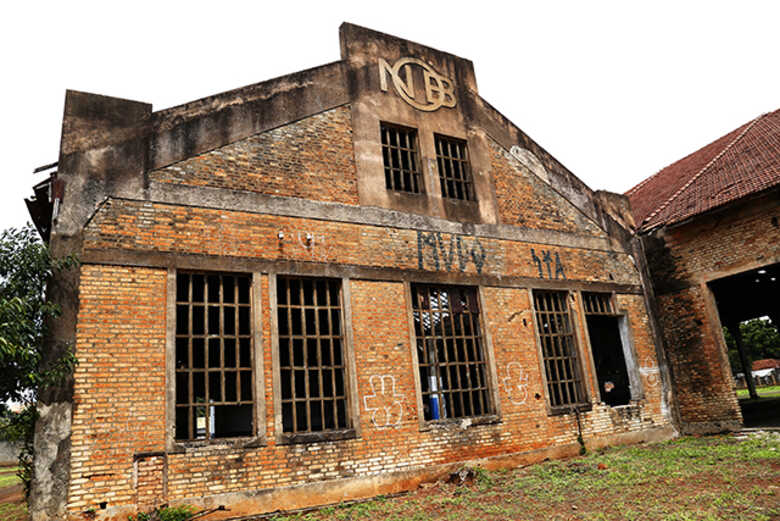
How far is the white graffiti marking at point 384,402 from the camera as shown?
8.41 m

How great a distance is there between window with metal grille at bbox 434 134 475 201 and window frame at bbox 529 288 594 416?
98.4 inches

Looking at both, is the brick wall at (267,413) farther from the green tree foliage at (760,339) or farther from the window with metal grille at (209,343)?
the green tree foliage at (760,339)

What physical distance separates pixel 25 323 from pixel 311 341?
392 cm

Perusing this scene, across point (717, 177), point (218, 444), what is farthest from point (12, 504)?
point (717, 177)

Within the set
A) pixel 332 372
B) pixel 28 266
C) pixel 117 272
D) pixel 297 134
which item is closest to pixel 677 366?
pixel 332 372

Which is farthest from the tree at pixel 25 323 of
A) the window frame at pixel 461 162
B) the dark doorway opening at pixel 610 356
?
the dark doorway opening at pixel 610 356

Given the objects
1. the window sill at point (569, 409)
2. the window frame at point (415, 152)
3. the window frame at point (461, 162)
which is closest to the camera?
the window frame at point (415, 152)

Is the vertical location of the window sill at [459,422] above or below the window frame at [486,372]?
below

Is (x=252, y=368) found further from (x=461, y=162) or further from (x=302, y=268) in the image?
(x=461, y=162)

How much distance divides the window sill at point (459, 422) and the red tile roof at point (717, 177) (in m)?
6.80

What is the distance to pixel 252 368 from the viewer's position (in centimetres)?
775

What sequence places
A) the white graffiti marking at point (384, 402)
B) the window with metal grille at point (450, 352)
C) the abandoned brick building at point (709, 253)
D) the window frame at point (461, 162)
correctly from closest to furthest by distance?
the white graffiti marking at point (384, 402) < the window with metal grille at point (450, 352) < the window frame at point (461, 162) < the abandoned brick building at point (709, 253)

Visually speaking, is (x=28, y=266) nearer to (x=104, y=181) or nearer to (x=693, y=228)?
(x=104, y=181)

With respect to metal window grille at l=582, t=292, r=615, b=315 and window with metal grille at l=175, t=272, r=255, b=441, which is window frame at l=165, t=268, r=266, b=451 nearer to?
window with metal grille at l=175, t=272, r=255, b=441
